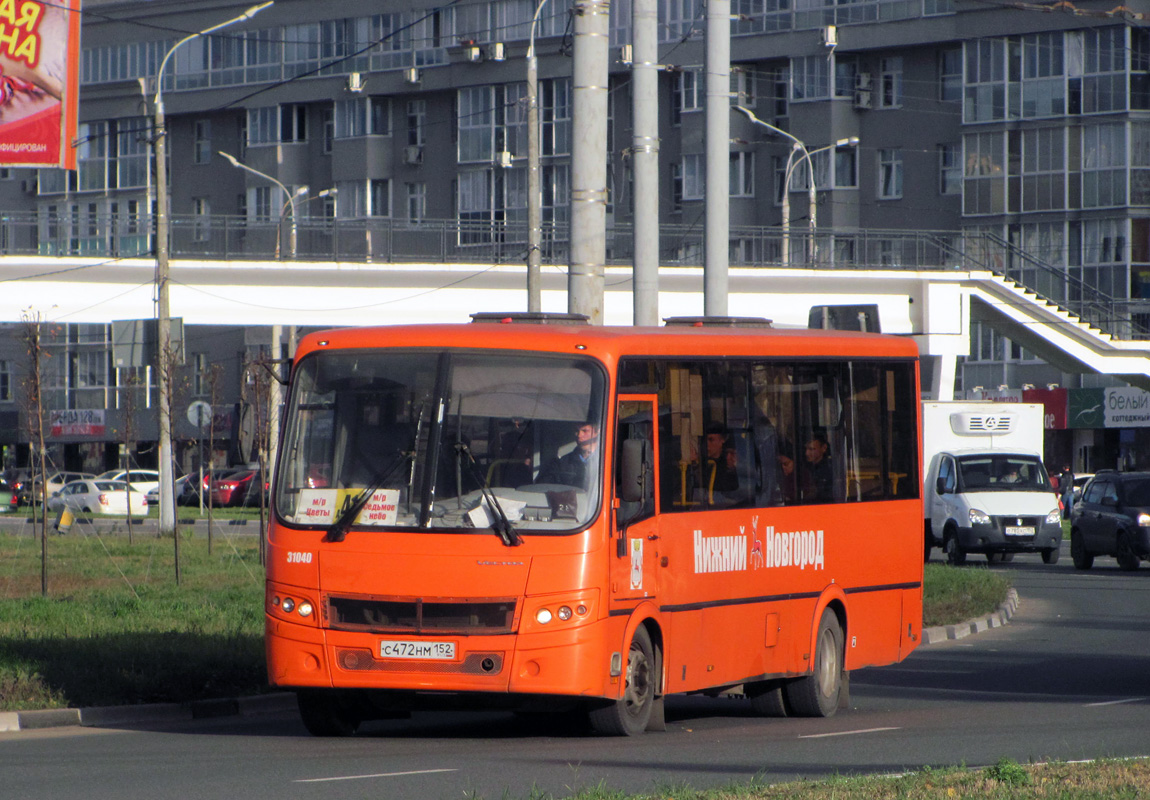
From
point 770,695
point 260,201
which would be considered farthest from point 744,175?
point 770,695

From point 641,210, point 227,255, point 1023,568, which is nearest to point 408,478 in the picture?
point 641,210

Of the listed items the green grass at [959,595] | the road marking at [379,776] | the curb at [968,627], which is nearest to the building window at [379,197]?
the green grass at [959,595]

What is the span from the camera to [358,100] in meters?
78.0

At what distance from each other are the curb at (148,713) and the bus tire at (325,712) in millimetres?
1586

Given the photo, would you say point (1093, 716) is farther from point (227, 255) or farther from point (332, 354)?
point (227, 255)

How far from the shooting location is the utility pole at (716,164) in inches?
755

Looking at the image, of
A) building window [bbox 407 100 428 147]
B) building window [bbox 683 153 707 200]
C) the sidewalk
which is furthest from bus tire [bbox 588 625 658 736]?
building window [bbox 407 100 428 147]

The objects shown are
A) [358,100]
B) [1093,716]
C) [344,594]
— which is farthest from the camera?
[358,100]

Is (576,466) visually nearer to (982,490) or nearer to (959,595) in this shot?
(959,595)

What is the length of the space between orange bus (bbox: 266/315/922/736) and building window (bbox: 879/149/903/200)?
58.5 meters

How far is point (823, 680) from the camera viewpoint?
541 inches

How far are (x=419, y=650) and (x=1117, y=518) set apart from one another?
22823 millimetres

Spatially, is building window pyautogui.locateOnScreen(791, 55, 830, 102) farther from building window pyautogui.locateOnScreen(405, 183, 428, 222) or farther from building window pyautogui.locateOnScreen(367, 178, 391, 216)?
building window pyautogui.locateOnScreen(367, 178, 391, 216)

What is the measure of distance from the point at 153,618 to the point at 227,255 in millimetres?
25043
